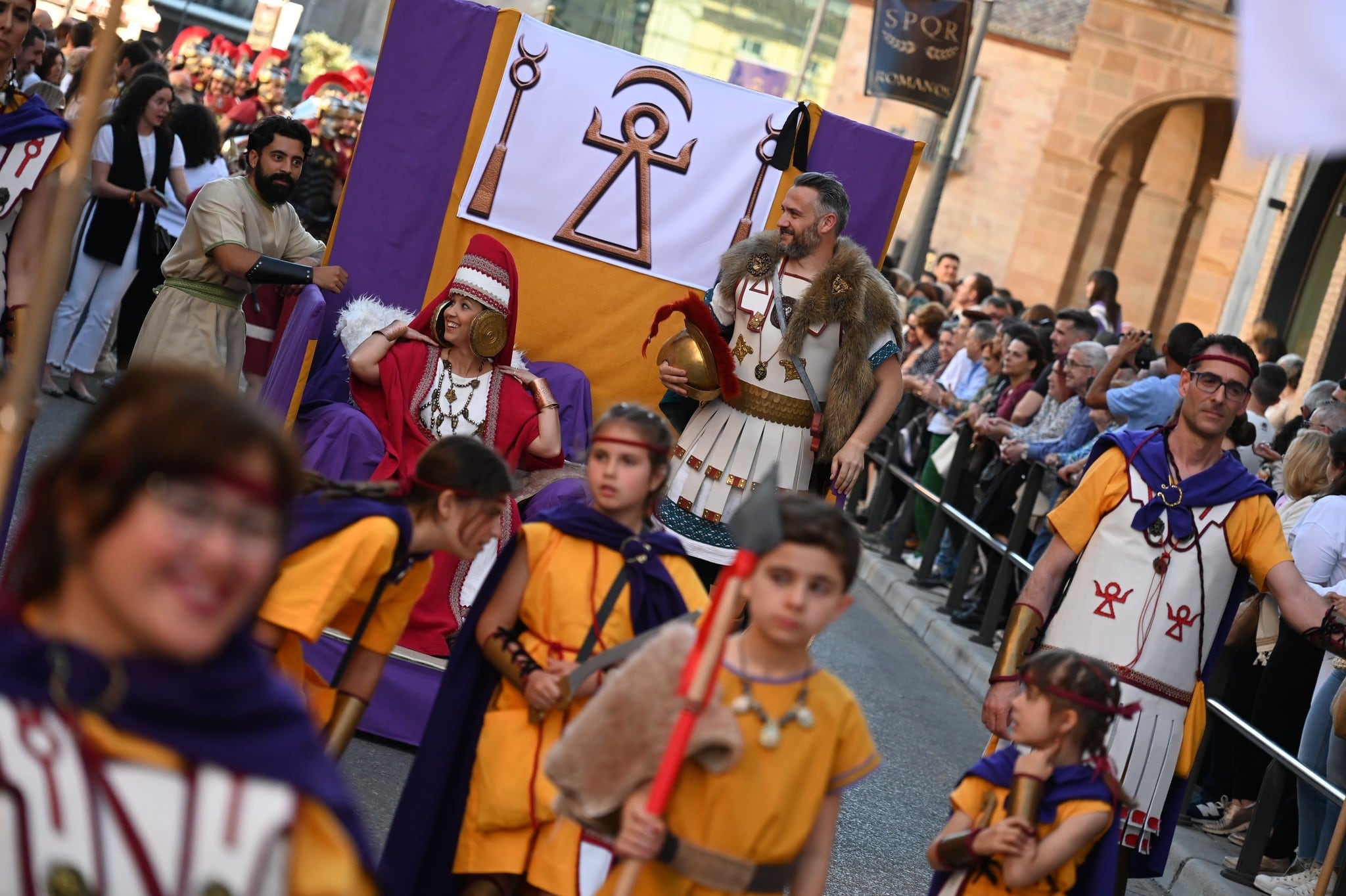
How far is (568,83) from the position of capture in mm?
7555

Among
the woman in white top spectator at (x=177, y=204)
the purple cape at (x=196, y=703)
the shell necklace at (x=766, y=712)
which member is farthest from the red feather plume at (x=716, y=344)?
the woman in white top spectator at (x=177, y=204)

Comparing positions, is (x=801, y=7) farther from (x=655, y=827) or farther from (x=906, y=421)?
(x=655, y=827)

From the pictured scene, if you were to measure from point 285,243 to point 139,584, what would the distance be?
5.69 meters

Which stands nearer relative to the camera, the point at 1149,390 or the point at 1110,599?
the point at 1110,599

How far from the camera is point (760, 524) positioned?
9.22 ft

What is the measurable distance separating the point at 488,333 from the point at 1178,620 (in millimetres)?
2692

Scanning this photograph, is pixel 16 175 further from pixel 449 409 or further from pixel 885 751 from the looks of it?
pixel 885 751

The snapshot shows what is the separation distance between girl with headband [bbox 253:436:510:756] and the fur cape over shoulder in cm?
214

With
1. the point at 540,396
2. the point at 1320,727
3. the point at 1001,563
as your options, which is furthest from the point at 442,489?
the point at 1001,563

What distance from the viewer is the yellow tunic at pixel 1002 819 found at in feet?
12.2

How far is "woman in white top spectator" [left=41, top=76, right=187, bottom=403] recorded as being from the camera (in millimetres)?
10023

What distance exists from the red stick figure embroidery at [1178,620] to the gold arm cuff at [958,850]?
1.36 meters

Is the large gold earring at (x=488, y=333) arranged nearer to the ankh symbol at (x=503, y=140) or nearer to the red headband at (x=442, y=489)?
the ankh symbol at (x=503, y=140)

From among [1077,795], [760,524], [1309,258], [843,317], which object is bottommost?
[1077,795]
